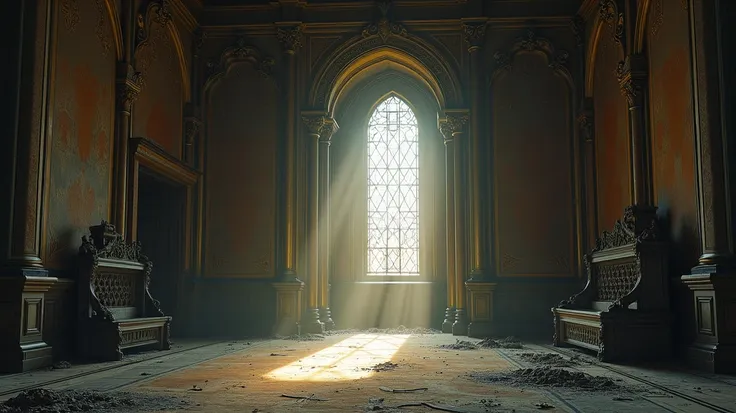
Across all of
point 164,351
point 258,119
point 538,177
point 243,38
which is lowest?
point 164,351

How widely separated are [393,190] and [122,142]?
6.36 m

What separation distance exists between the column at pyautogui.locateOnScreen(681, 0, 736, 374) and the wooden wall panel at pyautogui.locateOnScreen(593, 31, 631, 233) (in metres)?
2.42

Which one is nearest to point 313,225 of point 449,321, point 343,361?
point 449,321

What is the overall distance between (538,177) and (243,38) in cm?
546

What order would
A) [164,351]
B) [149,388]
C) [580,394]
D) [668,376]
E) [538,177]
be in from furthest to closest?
1. [538,177]
2. [164,351]
3. [668,376]
4. [149,388]
5. [580,394]

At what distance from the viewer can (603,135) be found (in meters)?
11.1

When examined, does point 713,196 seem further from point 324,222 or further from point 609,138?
point 324,222

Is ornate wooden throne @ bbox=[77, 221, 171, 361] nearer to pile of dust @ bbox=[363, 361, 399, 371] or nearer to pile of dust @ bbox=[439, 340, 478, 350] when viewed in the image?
pile of dust @ bbox=[363, 361, 399, 371]

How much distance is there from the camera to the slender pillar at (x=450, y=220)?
12.3 meters

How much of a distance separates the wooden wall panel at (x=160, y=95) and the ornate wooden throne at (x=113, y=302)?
1.89 metres

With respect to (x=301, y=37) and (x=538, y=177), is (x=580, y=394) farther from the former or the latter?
(x=301, y=37)

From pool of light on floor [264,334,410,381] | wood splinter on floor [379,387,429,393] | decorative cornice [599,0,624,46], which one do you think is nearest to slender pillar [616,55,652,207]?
decorative cornice [599,0,624,46]

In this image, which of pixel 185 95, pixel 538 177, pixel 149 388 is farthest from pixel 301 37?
pixel 149 388

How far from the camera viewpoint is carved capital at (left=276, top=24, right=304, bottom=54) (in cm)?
1227
